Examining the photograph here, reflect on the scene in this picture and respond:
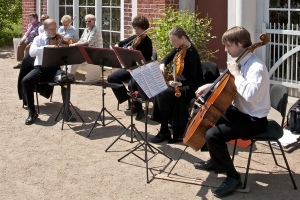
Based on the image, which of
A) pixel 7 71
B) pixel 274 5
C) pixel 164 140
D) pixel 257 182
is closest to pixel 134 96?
pixel 164 140

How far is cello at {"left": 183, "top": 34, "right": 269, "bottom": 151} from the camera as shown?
4559mm

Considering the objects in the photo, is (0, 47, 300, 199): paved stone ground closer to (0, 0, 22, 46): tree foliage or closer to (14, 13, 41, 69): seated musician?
(14, 13, 41, 69): seated musician

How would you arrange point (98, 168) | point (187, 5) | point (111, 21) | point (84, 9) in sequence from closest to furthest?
point (98, 168) < point (187, 5) < point (111, 21) < point (84, 9)

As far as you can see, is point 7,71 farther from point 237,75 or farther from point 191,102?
point 237,75

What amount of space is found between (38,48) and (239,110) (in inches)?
151

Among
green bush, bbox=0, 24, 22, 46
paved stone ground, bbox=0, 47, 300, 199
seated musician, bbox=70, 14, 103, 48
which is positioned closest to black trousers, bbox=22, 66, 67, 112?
paved stone ground, bbox=0, 47, 300, 199

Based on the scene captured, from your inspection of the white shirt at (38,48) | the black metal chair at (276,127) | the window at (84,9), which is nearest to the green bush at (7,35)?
the window at (84,9)

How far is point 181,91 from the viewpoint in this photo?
6.38 meters

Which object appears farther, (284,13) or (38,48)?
(284,13)

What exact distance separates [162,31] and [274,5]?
1721 millimetres

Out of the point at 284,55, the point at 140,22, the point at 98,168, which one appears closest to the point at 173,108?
the point at 98,168

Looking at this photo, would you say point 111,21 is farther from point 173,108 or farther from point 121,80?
point 173,108

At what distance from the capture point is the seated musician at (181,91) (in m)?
6.32

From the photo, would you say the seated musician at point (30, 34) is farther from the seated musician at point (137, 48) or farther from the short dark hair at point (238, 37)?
the short dark hair at point (238, 37)
